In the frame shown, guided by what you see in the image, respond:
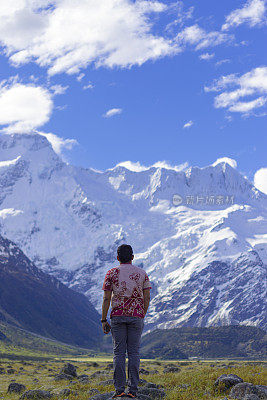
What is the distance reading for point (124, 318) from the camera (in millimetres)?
17625

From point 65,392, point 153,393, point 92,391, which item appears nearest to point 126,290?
point 153,393

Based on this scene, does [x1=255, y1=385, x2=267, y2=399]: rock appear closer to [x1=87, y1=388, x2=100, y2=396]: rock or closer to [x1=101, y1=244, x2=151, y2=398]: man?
[x1=101, y1=244, x2=151, y2=398]: man

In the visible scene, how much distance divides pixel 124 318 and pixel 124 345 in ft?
3.33

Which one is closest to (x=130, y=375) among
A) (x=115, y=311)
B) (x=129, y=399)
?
(x=129, y=399)

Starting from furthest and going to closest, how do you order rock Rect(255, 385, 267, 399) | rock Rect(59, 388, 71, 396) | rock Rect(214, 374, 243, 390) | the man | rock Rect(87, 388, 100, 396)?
1. rock Rect(59, 388, 71, 396)
2. rock Rect(87, 388, 100, 396)
3. rock Rect(214, 374, 243, 390)
4. rock Rect(255, 385, 267, 399)
5. the man

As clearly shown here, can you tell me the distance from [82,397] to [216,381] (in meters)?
5.82

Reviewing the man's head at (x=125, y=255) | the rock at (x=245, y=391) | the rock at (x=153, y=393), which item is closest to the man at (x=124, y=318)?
the man's head at (x=125, y=255)

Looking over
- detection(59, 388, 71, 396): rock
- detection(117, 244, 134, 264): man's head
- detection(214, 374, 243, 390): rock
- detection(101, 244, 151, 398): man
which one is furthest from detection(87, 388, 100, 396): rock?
detection(117, 244, 134, 264): man's head

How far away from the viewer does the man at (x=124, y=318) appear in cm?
1769

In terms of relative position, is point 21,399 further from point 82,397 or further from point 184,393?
point 184,393

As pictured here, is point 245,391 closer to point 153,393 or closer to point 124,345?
point 153,393

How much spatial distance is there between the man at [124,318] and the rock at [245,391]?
437cm

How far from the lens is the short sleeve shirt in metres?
17.8

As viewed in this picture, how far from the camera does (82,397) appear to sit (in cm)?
2131
